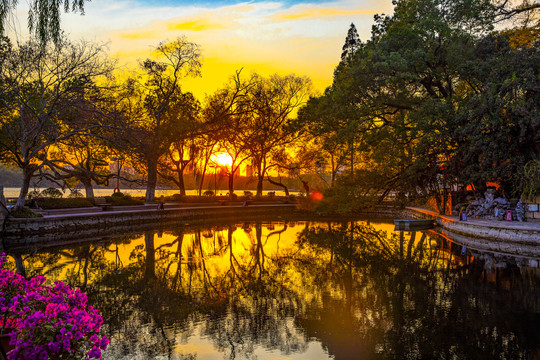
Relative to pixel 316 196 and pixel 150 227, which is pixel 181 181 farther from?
pixel 150 227

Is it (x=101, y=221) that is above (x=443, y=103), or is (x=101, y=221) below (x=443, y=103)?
below

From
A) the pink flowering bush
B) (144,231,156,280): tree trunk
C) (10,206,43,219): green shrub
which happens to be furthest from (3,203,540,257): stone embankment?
the pink flowering bush

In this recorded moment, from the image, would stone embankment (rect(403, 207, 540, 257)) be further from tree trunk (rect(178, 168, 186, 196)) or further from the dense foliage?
tree trunk (rect(178, 168, 186, 196))

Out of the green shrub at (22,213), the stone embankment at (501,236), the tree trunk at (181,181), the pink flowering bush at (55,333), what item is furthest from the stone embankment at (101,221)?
the stone embankment at (501,236)

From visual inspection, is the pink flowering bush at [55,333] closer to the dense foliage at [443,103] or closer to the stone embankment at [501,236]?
the stone embankment at [501,236]

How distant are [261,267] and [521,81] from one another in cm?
1876

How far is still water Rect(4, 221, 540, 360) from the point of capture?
834cm

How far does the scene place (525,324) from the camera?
9.59 meters

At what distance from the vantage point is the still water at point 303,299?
834 cm

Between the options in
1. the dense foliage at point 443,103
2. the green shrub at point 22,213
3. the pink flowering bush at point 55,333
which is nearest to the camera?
the pink flowering bush at point 55,333

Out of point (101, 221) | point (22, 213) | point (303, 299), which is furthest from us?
point (101, 221)

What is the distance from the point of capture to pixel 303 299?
38.8 ft

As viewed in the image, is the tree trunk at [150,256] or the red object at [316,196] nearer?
the tree trunk at [150,256]

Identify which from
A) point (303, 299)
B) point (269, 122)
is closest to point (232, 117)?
point (269, 122)
